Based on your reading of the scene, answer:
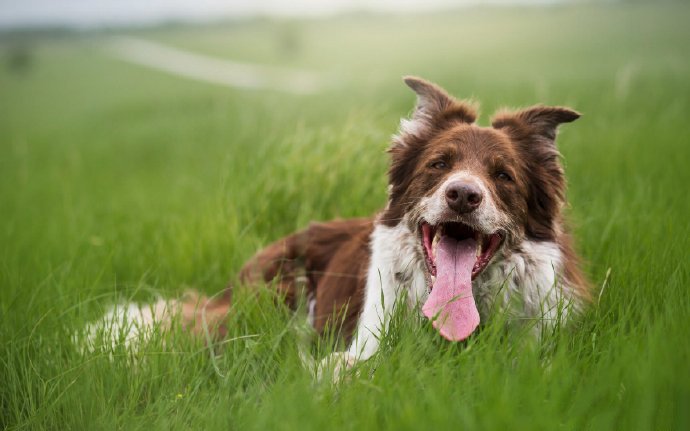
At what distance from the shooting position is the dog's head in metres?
3.32

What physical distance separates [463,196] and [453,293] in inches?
21.9

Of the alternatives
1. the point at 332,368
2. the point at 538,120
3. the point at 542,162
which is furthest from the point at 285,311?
the point at 538,120

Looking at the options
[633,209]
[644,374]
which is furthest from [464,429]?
[633,209]

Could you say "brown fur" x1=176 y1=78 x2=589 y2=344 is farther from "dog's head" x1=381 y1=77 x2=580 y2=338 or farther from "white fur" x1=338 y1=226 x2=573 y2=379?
"white fur" x1=338 y1=226 x2=573 y2=379

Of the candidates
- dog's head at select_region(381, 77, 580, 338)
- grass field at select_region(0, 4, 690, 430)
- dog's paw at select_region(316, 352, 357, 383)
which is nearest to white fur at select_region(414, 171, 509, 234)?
dog's head at select_region(381, 77, 580, 338)

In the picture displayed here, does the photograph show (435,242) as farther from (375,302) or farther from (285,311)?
(285,311)

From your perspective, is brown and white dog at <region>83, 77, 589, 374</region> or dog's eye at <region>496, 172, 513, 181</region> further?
dog's eye at <region>496, 172, 513, 181</region>

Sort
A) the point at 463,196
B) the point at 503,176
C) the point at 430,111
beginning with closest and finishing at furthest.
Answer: the point at 463,196, the point at 503,176, the point at 430,111

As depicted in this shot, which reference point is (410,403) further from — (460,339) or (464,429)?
(460,339)

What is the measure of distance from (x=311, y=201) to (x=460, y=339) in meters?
2.67

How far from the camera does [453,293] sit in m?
3.35

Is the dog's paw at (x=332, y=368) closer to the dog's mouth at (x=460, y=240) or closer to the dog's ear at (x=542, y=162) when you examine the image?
the dog's mouth at (x=460, y=240)

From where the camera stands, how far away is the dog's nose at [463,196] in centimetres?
316

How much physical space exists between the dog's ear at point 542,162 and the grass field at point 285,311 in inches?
22.6
